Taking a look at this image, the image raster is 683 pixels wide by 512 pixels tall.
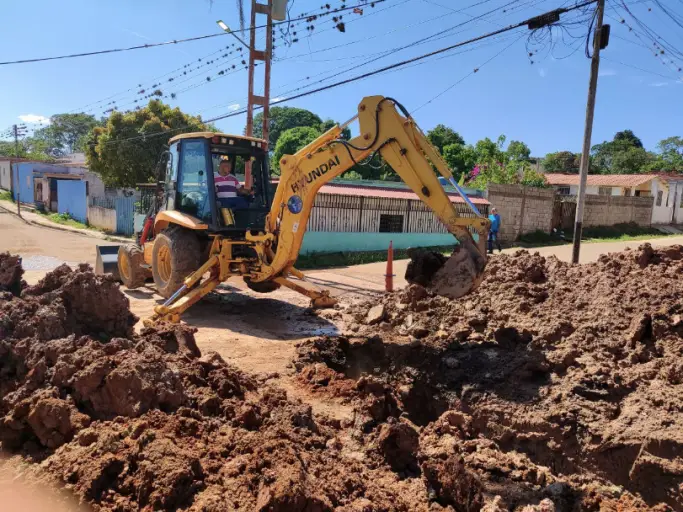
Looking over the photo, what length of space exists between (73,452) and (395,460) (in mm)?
2104

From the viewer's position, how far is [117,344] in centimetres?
405

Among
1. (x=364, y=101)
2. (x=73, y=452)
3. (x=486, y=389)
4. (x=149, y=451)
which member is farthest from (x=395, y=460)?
(x=364, y=101)

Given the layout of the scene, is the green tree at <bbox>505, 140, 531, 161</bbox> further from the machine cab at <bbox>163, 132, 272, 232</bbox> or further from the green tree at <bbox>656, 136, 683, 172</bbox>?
the machine cab at <bbox>163, 132, 272, 232</bbox>

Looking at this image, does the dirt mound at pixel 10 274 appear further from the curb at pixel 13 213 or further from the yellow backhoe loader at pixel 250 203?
the curb at pixel 13 213

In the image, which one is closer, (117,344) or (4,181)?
(117,344)

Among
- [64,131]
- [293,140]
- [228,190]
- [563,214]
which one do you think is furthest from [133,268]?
[64,131]

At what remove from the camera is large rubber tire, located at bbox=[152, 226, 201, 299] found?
800 cm

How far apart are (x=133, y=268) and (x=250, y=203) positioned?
2.76 metres

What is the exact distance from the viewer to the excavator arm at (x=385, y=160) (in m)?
5.62

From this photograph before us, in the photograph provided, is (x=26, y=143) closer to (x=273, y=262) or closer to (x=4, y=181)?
(x=4, y=181)

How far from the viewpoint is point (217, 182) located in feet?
26.6

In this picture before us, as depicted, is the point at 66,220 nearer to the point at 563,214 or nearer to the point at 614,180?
the point at 563,214

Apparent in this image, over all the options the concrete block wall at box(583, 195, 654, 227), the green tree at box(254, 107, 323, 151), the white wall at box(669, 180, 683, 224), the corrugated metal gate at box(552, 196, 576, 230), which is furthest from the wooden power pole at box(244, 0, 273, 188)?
the green tree at box(254, 107, 323, 151)

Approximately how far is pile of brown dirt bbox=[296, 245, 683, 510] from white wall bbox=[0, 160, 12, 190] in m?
49.2
